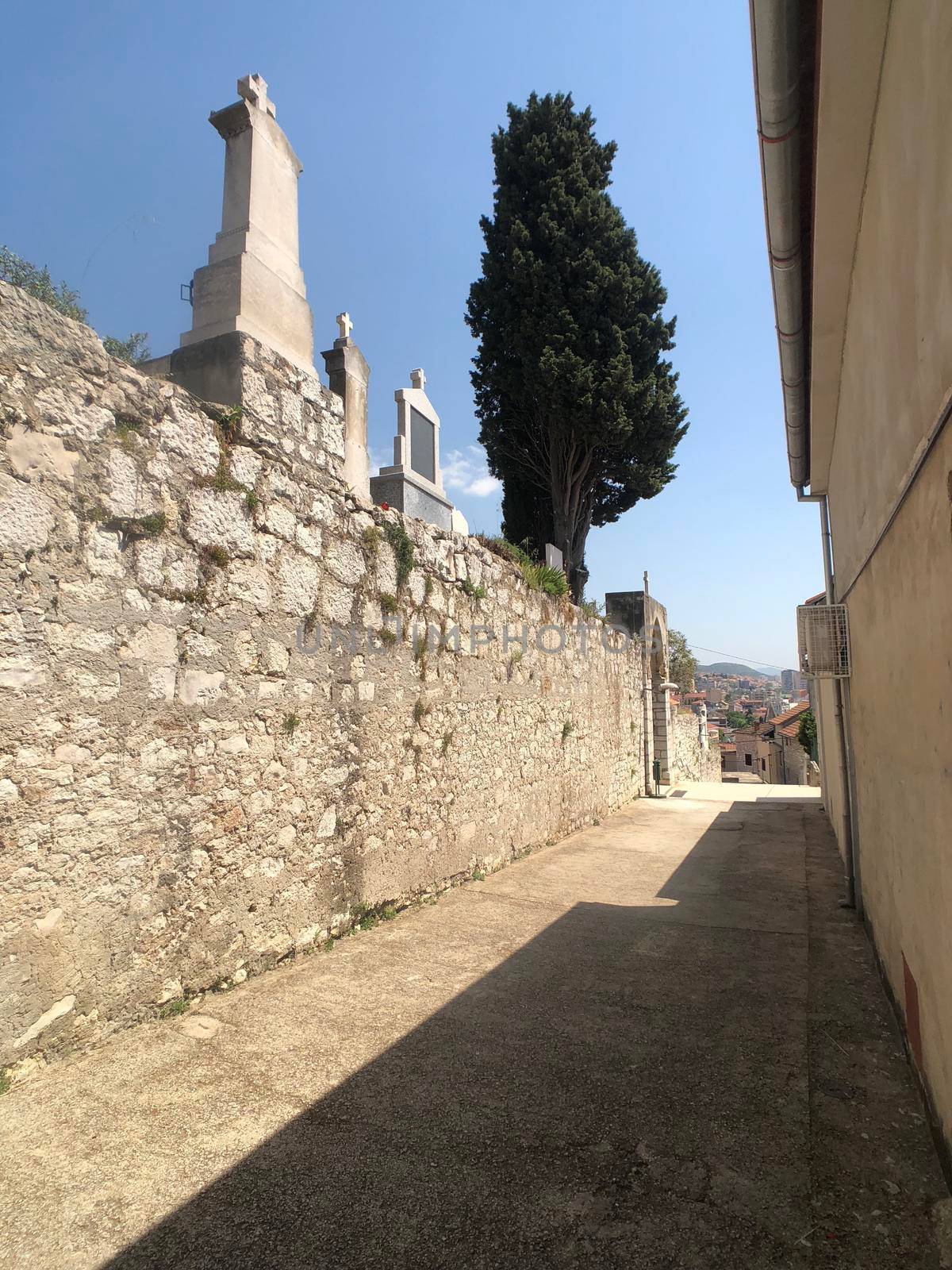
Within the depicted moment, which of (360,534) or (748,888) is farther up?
(360,534)

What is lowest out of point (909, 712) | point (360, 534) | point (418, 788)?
point (418, 788)

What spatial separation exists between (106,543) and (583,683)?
6.65 meters

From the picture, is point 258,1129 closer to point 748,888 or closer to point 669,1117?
point 669,1117

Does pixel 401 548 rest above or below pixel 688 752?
above

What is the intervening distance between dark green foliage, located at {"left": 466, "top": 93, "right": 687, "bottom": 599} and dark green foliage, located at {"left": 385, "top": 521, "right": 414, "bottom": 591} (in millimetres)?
12358

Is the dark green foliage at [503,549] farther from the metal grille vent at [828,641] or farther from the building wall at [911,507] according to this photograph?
the building wall at [911,507]

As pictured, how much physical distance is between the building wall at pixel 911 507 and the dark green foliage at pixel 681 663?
22.8 m

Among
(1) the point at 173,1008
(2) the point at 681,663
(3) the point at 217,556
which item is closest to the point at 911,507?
(3) the point at 217,556

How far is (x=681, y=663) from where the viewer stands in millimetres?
27281

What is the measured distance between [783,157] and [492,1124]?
3.87 metres

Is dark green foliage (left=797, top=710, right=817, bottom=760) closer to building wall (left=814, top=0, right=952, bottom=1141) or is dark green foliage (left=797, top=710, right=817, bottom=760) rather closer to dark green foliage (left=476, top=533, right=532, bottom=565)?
dark green foliage (left=476, top=533, right=532, bottom=565)

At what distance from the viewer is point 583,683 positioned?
8.72 metres

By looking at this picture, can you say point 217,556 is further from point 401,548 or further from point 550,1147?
point 550,1147

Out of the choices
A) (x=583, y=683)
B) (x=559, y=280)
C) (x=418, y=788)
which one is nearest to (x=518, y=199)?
(x=559, y=280)
